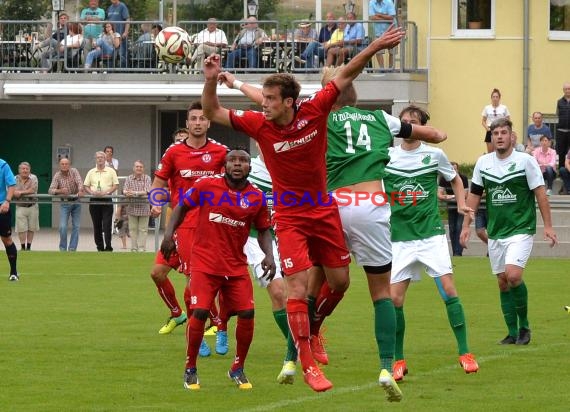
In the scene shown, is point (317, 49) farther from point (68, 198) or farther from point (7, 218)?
point (7, 218)

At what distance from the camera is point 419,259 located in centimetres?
1105

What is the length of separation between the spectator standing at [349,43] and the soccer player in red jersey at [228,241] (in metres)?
20.1

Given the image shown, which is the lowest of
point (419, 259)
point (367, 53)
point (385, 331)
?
point (385, 331)

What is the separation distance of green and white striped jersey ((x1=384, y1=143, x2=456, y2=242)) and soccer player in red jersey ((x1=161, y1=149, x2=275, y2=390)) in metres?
1.53

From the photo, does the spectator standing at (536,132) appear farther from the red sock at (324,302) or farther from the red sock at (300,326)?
the red sock at (300,326)

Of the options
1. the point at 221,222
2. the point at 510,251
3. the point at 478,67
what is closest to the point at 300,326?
the point at 221,222

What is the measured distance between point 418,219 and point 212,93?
291cm

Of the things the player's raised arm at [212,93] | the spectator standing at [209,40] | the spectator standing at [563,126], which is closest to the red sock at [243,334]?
the player's raised arm at [212,93]

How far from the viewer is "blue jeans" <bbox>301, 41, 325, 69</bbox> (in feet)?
102

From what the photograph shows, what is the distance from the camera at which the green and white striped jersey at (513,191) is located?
1233 centimetres

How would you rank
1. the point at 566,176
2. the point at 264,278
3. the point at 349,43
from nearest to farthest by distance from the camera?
the point at 264,278
the point at 566,176
the point at 349,43

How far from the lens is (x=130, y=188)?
26.3 metres

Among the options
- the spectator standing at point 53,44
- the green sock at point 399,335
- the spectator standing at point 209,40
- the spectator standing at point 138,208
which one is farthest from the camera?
the spectator standing at point 53,44

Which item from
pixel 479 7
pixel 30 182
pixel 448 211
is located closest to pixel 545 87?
pixel 479 7
